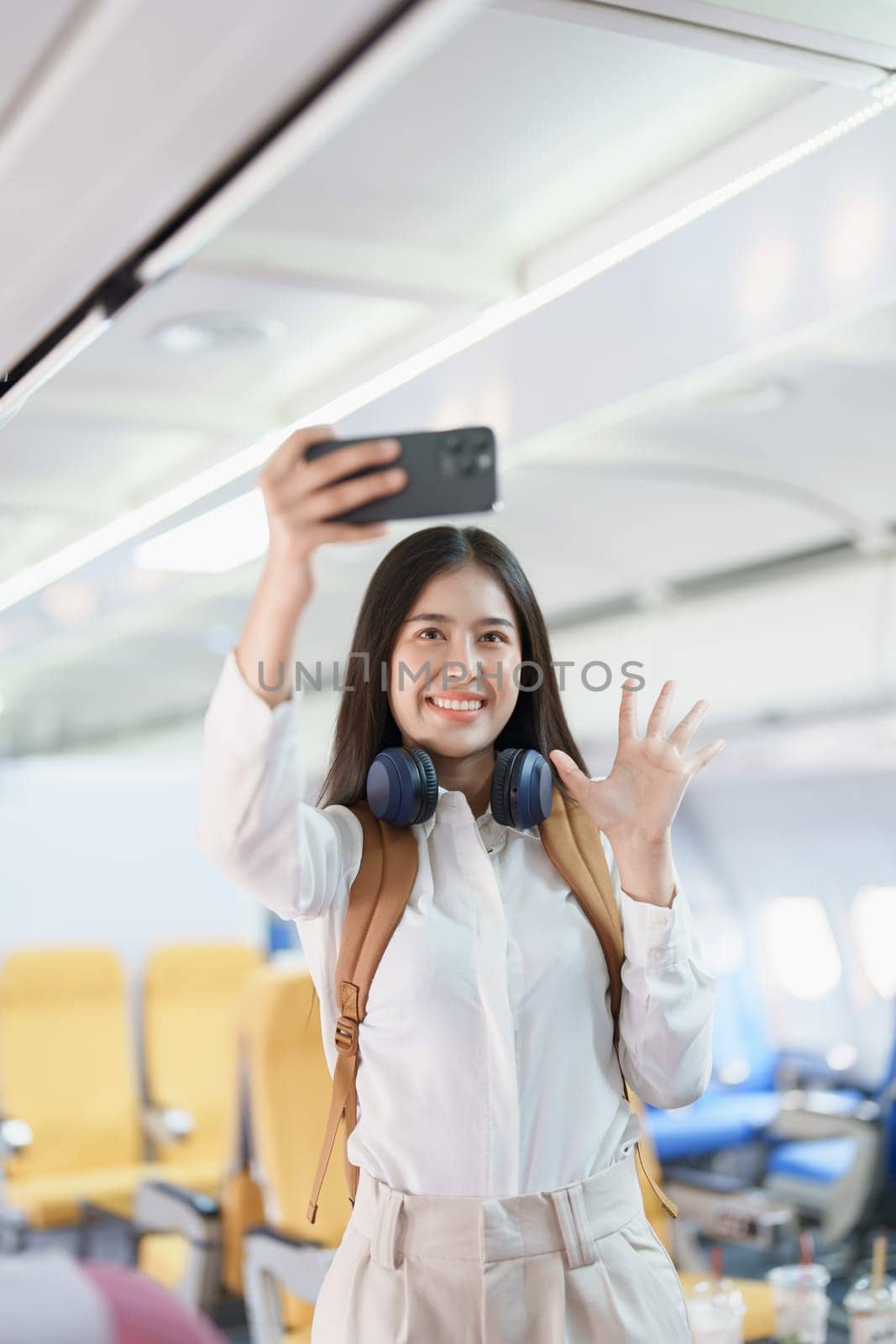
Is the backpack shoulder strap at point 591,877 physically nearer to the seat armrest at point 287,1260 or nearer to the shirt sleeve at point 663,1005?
the shirt sleeve at point 663,1005

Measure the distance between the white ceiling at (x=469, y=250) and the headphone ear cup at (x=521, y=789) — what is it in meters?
0.80

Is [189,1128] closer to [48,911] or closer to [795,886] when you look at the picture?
[48,911]

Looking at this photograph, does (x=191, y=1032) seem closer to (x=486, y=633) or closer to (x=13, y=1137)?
(x=13, y=1137)

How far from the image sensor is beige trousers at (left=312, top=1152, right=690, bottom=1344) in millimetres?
1835

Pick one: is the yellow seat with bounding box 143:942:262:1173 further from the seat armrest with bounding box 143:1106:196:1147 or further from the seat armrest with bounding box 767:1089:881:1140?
the seat armrest with bounding box 767:1089:881:1140

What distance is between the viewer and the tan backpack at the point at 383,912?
6.19 ft

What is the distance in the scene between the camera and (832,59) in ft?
6.45

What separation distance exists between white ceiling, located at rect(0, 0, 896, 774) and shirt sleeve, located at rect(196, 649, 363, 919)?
0.63 metres

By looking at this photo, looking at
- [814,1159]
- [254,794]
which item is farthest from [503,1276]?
[814,1159]

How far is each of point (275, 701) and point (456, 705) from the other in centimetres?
39

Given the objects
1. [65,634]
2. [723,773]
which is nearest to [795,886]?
[723,773]

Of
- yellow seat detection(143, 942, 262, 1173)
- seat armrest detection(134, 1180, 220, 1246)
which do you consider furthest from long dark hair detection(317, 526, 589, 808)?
yellow seat detection(143, 942, 262, 1173)

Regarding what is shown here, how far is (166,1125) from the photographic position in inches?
271

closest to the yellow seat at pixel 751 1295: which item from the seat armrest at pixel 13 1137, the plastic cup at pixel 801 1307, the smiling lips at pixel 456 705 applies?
the plastic cup at pixel 801 1307
